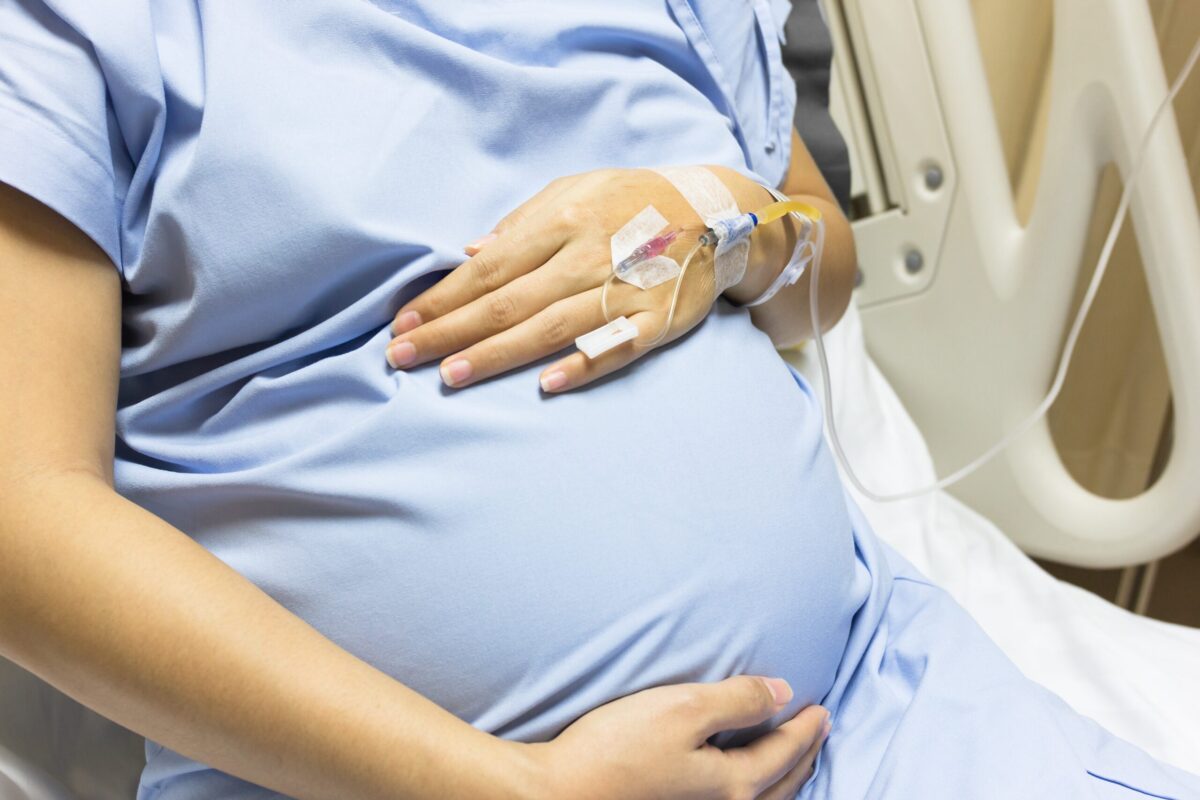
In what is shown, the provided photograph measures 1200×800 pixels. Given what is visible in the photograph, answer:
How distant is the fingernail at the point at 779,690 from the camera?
807mm

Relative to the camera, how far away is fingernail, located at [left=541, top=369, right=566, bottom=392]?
0.78m

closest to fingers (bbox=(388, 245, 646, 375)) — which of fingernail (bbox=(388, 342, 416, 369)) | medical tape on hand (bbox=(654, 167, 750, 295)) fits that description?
fingernail (bbox=(388, 342, 416, 369))

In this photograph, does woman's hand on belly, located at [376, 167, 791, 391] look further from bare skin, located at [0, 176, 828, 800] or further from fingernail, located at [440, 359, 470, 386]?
bare skin, located at [0, 176, 828, 800]

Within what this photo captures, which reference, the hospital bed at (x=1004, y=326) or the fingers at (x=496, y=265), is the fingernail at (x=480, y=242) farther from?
the hospital bed at (x=1004, y=326)

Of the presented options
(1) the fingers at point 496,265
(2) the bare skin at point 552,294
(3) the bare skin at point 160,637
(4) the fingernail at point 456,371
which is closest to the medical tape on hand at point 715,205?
(2) the bare skin at point 552,294

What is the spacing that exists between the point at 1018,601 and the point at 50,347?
1.09 metres

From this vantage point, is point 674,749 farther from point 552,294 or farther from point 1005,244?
point 1005,244

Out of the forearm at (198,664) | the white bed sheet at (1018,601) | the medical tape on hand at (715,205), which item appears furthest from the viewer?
the white bed sheet at (1018,601)

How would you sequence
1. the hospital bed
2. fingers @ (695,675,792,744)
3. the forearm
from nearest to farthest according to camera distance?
1. the forearm
2. fingers @ (695,675,792,744)
3. the hospital bed

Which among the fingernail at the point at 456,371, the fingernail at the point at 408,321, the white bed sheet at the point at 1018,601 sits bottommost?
the white bed sheet at the point at 1018,601

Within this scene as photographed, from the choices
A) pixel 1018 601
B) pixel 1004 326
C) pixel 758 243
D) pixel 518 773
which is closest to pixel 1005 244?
pixel 1004 326

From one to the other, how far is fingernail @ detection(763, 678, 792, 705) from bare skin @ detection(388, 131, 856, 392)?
0.28 m

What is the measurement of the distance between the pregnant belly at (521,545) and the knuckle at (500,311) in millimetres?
43

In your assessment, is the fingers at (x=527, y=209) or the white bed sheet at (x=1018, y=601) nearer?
the fingers at (x=527, y=209)
